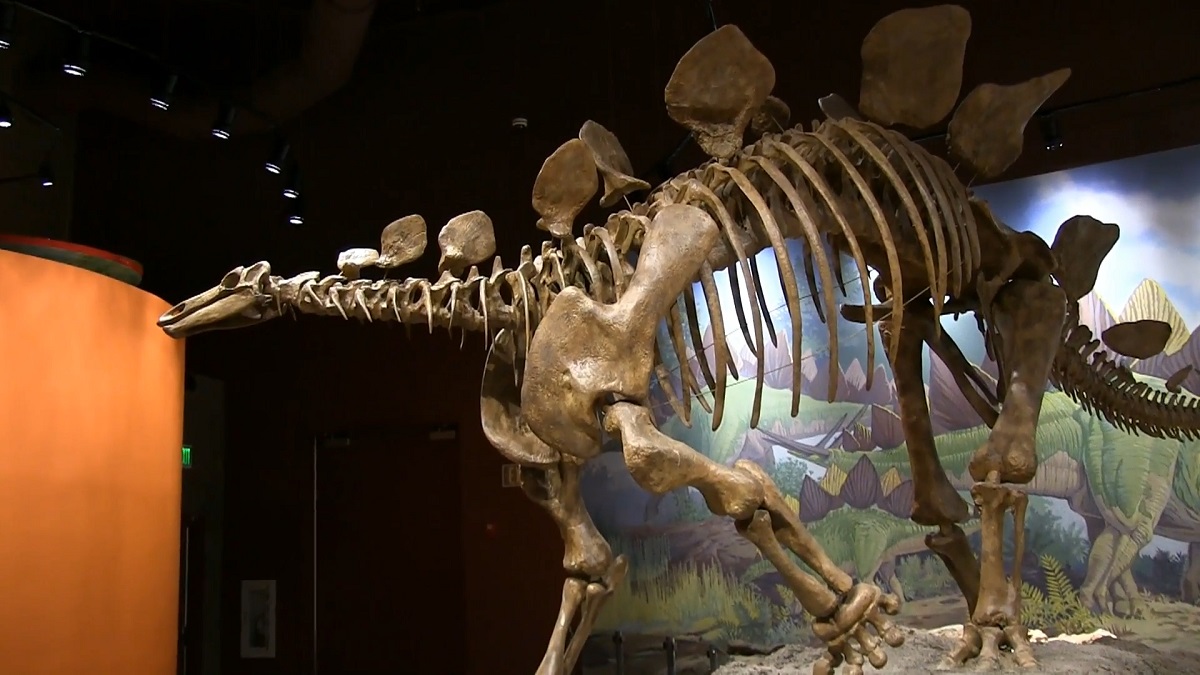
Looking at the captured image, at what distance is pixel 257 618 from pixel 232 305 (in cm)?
341

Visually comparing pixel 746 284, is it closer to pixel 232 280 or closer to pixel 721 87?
pixel 721 87

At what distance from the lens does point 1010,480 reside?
10.9 ft

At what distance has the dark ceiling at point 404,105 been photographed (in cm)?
557

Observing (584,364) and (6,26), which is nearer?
(584,364)

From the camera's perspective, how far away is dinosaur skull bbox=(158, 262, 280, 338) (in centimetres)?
331

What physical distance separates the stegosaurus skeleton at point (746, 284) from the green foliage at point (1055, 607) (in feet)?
3.59

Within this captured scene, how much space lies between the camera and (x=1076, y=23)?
15.8 feet

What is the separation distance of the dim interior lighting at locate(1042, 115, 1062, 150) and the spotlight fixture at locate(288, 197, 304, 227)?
4056 millimetres

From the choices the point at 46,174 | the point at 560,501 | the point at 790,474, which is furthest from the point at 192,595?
the point at 790,474

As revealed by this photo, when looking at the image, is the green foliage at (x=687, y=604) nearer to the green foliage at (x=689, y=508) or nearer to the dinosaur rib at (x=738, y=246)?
the green foliage at (x=689, y=508)

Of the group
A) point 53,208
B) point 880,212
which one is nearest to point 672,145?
point 880,212

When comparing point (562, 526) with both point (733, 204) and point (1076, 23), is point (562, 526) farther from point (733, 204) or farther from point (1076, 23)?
point (1076, 23)

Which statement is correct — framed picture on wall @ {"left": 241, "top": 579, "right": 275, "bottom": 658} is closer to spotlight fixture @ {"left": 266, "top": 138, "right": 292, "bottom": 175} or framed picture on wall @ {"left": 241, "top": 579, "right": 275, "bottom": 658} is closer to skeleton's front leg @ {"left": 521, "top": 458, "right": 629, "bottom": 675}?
spotlight fixture @ {"left": 266, "top": 138, "right": 292, "bottom": 175}

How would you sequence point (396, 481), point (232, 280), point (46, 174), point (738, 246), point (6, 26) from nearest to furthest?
point (738, 246), point (232, 280), point (6, 26), point (46, 174), point (396, 481)
